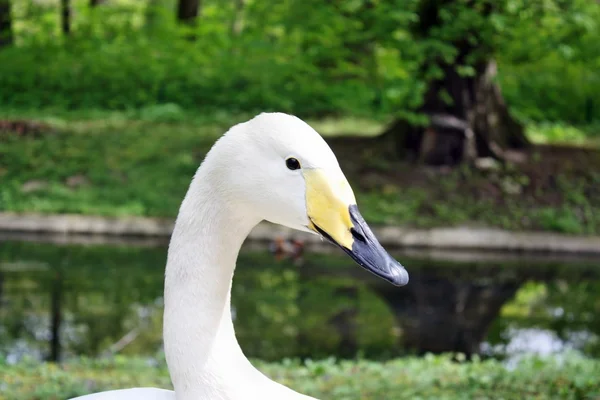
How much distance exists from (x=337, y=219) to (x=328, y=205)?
45 mm

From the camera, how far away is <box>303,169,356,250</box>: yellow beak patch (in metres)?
2.52

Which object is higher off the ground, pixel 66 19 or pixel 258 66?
pixel 258 66

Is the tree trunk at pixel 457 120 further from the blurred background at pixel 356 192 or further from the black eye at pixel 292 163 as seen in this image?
the black eye at pixel 292 163

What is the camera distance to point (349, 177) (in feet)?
42.3

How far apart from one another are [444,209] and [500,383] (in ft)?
23.3

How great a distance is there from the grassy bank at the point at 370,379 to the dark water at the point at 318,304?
1.58m

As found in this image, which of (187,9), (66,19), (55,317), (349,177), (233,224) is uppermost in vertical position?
(233,224)

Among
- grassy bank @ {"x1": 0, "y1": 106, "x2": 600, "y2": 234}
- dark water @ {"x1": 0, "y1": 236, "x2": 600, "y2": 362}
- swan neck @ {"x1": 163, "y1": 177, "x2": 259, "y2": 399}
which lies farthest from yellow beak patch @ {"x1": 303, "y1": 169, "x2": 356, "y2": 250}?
grassy bank @ {"x1": 0, "y1": 106, "x2": 600, "y2": 234}

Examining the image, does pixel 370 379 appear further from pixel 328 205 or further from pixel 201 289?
pixel 328 205

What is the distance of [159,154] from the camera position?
13.6m

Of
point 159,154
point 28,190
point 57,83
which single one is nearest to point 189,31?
point 57,83

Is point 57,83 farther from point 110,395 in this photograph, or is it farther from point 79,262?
point 110,395

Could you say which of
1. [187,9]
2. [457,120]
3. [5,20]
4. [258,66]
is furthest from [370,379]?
[187,9]

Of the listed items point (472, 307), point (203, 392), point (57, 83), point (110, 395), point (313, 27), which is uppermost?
point (203, 392)
